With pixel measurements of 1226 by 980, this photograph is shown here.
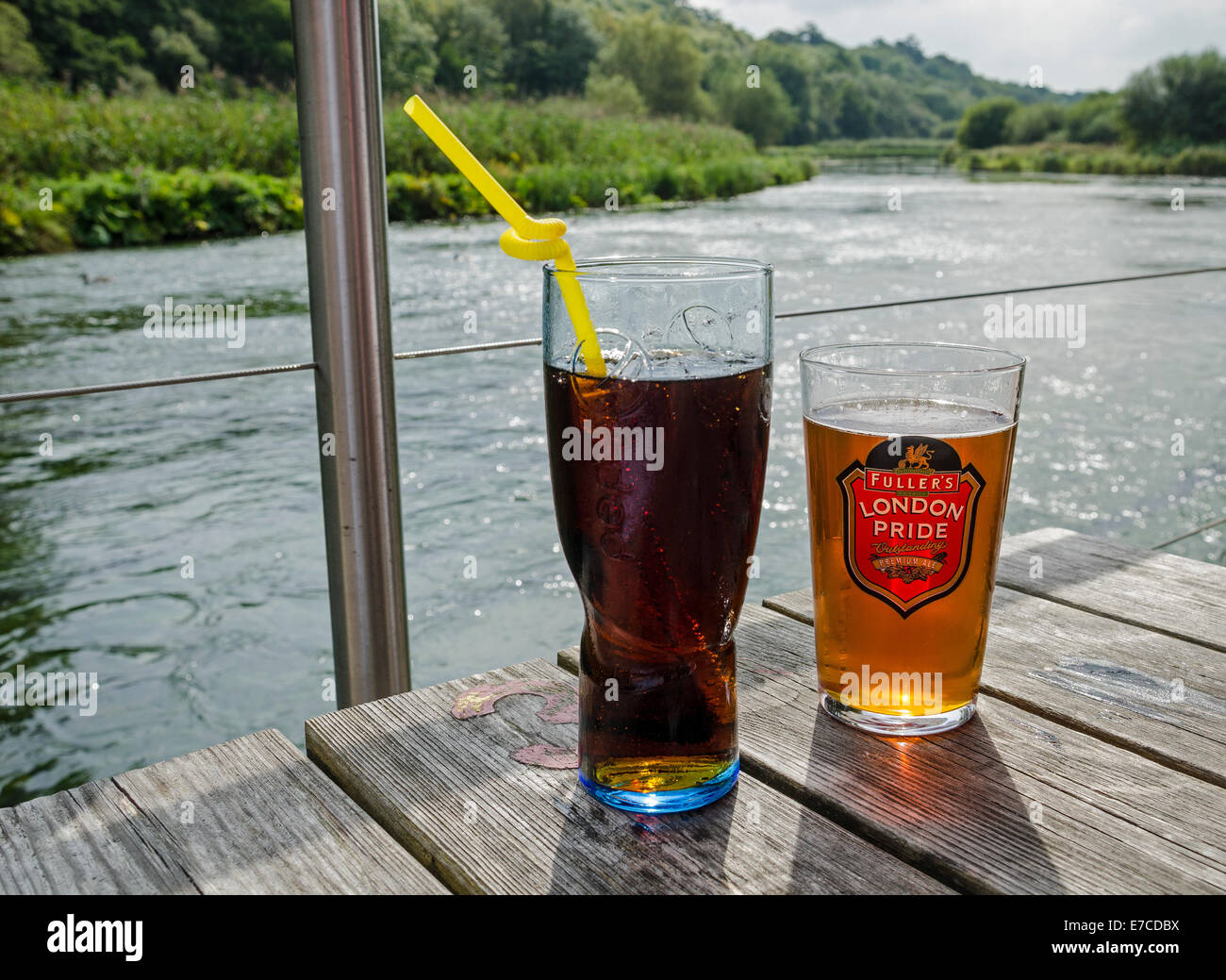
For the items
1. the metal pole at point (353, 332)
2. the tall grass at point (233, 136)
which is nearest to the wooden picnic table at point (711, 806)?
the metal pole at point (353, 332)

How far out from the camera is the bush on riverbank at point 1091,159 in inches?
677

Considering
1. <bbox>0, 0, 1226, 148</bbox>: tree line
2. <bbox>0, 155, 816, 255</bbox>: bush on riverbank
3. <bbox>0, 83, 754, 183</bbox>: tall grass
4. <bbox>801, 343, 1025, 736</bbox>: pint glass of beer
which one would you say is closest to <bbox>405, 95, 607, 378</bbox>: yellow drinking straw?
<bbox>801, 343, 1025, 736</bbox>: pint glass of beer

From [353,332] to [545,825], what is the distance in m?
Result: 0.49

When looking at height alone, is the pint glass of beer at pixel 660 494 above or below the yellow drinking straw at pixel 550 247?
below

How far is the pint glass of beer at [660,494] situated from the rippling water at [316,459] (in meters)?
2.07

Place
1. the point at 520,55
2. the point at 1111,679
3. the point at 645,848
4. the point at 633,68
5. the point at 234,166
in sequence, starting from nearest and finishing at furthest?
1. the point at 645,848
2. the point at 1111,679
3. the point at 234,166
4. the point at 520,55
5. the point at 633,68

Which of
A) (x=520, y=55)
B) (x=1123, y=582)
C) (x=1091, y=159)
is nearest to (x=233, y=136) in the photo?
(x=520, y=55)

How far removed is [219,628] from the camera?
111 inches

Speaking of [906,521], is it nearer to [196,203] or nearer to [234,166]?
[196,203]

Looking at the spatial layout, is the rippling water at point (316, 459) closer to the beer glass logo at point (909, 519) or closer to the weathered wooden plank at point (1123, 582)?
the weathered wooden plank at point (1123, 582)

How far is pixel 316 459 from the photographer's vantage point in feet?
Result: 14.5

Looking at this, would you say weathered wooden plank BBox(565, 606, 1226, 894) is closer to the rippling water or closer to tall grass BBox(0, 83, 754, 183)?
the rippling water

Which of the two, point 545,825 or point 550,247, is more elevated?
point 550,247
